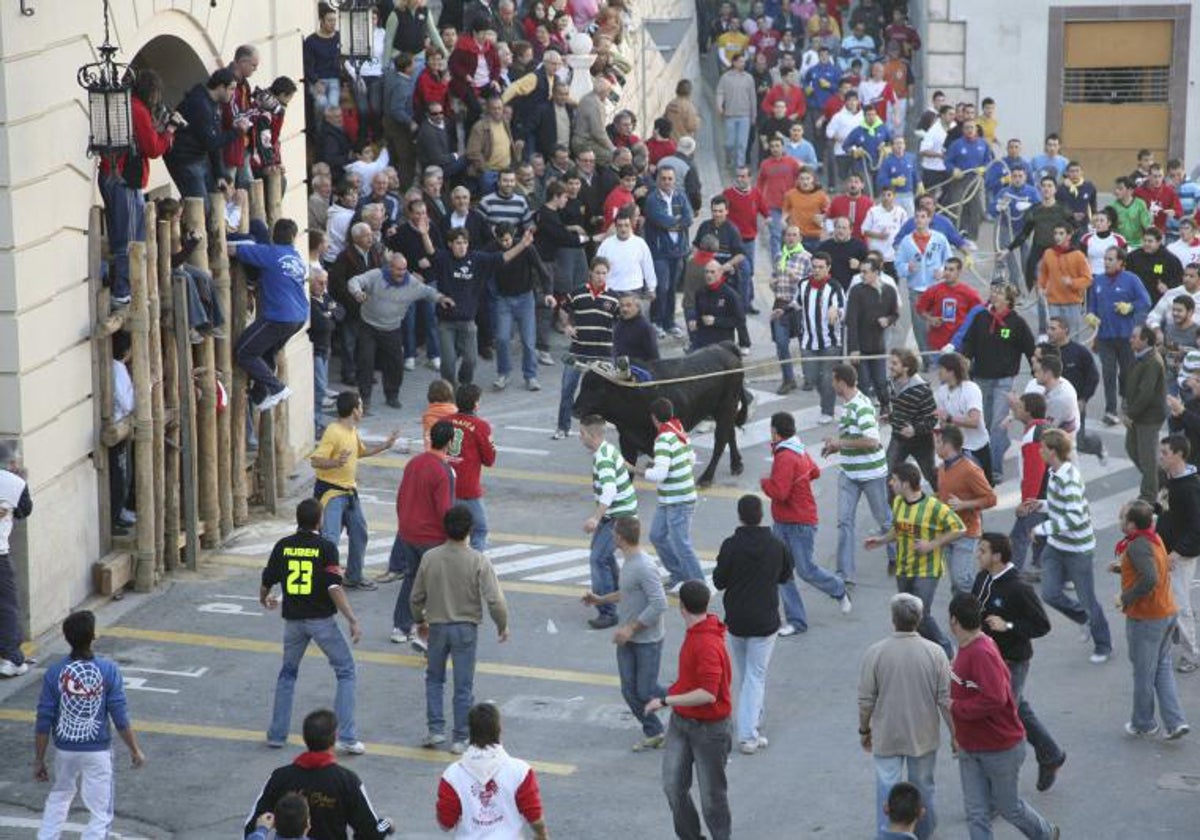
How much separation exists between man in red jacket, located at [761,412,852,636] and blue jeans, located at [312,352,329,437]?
600cm

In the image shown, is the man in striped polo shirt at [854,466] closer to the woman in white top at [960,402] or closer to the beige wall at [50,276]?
the woman in white top at [960,402]

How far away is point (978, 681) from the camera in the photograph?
42.8ft

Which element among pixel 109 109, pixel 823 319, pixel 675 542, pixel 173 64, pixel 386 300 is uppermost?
pixel 173 64

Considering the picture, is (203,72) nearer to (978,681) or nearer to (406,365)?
(406,365)

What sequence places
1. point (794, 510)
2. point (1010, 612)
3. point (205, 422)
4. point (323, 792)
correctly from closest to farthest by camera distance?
point (323, 792) → point (1010, 612) → point (794, 510) → point (205, 422)

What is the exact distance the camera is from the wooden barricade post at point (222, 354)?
19.1 metres

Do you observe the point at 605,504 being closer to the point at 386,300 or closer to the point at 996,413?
the point at 996,413

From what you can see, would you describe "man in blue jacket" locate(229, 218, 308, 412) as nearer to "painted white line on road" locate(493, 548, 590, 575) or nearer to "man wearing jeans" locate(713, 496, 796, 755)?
"painted white line on road" locate(493, 548, 590, 575)

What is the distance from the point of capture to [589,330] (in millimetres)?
21719

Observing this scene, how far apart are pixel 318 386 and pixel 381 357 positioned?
998 millimetres

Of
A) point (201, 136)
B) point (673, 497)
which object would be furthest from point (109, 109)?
point (673, 497)

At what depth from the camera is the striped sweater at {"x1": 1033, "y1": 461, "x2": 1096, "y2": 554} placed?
1628 centimetres

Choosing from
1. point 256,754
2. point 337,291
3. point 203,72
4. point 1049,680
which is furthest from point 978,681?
point 337,291

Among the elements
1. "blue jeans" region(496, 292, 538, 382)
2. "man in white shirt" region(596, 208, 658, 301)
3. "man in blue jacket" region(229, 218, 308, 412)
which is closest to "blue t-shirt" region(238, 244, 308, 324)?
"man in blue jacket" region(229, 218, 308, 412)
